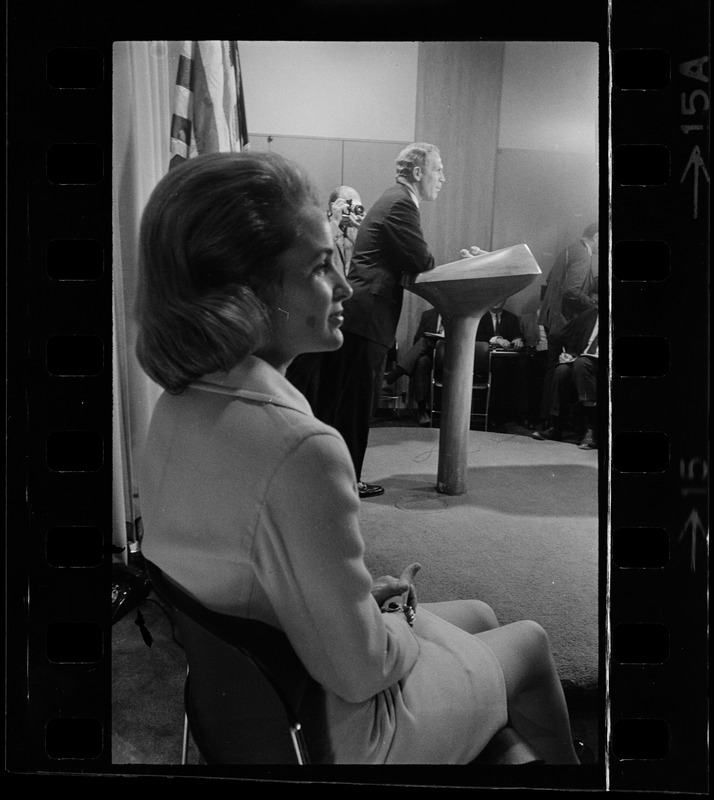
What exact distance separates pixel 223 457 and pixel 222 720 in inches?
18.7

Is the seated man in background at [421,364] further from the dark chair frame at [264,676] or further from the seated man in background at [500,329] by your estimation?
the dark chair frame at [264,676]

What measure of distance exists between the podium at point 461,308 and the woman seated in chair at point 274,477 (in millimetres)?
207

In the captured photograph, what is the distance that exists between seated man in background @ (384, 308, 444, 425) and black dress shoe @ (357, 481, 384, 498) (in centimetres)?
15

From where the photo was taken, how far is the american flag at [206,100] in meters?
1.37

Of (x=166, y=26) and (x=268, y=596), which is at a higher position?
(x=166, y=26)

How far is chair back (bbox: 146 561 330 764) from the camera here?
116 cm
